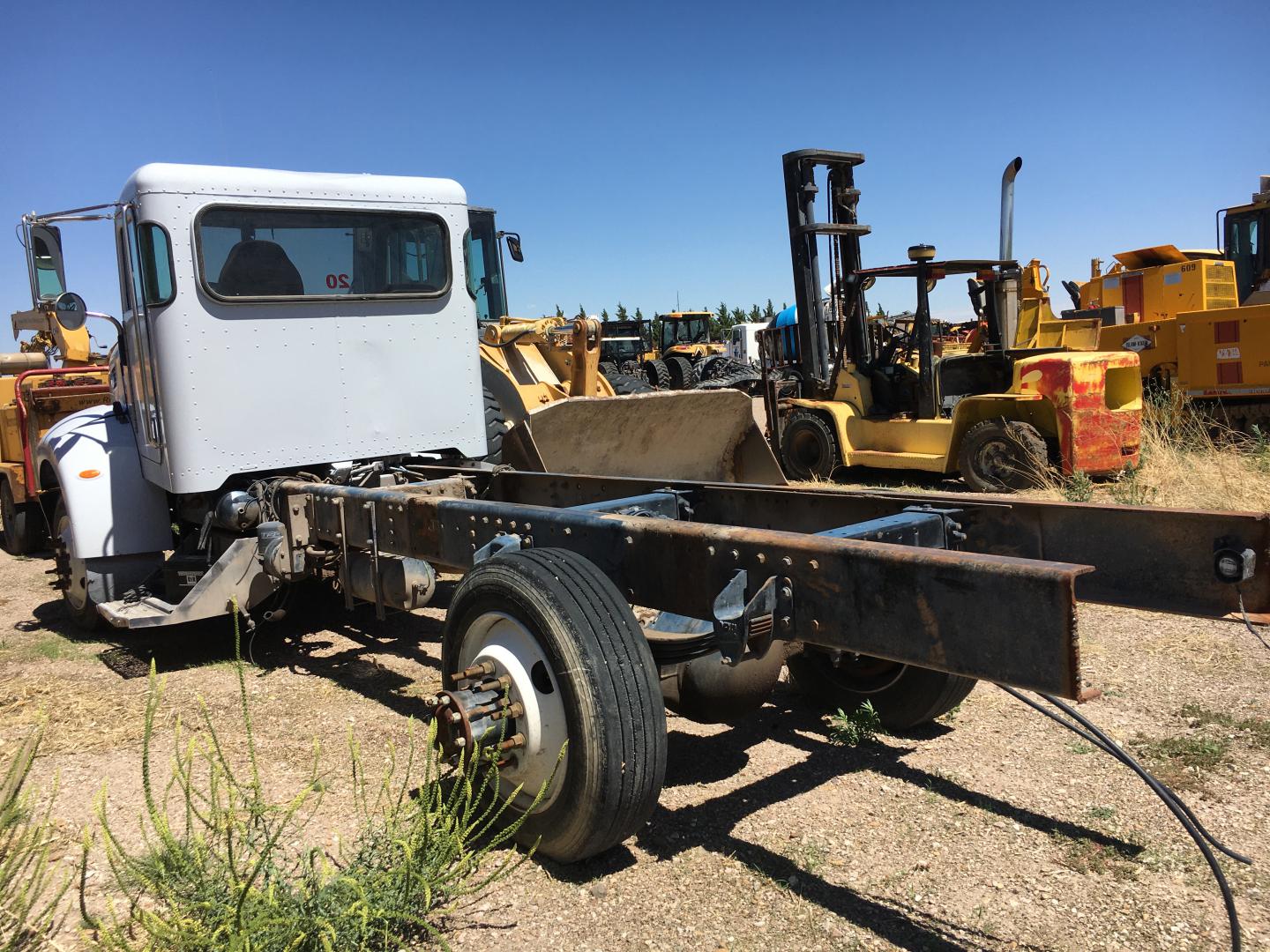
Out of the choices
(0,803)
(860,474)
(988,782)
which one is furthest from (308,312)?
(860,474)

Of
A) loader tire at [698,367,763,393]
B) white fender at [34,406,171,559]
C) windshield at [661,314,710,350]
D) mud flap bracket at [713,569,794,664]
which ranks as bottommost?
mud flap bracket at [713,569,794,664]

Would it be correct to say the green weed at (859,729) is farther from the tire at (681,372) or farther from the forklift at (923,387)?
the tire at (681,372)

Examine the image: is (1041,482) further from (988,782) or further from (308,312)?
(308,312)

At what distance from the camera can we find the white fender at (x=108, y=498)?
5172 mm

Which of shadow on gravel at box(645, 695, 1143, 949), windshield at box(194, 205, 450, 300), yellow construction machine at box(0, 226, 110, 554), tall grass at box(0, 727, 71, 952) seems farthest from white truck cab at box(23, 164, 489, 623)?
shadow on gravel at box(645, 695, 1143, 949)

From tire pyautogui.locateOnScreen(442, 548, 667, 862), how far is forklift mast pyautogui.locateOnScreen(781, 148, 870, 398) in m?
8.10

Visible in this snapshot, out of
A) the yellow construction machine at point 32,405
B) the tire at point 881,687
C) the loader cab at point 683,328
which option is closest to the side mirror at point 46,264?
the yellow construction machine at point 32,405

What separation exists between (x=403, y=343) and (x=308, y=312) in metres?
0.54

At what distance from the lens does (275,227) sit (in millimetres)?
4941

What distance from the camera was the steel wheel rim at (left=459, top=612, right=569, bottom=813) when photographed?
2.63 meters

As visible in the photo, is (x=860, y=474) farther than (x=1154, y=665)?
Yes

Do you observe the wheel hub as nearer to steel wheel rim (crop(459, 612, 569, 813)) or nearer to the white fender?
steel wheel rim (crop(459, 612, 569, 813))

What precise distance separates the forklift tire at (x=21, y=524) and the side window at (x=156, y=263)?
5.43 m

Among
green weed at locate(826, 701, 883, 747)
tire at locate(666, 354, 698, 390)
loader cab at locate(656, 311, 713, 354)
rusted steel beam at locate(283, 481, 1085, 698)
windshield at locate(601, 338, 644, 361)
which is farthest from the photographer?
loader cab at locate(656, 311, 713, 354)
